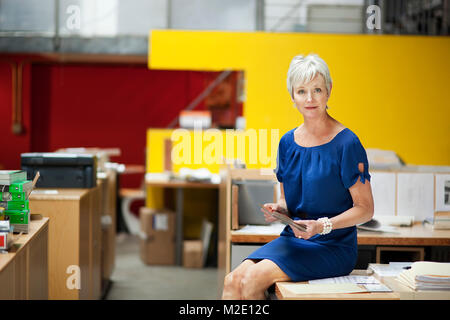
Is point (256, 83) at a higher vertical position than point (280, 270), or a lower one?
higher

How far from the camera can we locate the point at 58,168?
3672 mm

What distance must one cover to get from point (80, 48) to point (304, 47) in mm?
4097

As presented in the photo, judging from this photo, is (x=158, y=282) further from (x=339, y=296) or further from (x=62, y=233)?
(x=339, y=296)

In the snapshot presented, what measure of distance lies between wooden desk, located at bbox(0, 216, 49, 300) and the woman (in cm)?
77

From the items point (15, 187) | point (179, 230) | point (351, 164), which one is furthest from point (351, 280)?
point (179, 230)

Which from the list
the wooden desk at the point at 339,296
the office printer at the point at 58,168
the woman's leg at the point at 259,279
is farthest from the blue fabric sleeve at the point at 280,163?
the office printer at the point at 58,168

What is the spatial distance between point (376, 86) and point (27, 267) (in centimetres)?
292

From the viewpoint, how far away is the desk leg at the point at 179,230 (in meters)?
5.99

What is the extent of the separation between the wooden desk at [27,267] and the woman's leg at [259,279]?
2.68 ft

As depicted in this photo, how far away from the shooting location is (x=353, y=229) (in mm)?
2301

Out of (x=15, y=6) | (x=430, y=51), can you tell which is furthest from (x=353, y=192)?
(x=15, y=6)

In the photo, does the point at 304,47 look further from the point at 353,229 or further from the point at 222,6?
the point at 222,6

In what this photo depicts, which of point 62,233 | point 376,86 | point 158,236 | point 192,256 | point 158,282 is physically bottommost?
point 158,282

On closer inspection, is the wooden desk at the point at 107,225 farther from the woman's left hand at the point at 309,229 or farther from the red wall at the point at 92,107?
the red wall at the point at 92,107
